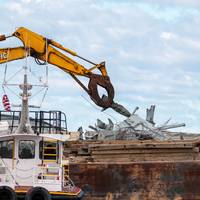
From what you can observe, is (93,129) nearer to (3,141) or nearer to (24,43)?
(24,43)

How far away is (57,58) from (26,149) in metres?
6.38

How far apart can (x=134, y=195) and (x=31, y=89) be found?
8.52m

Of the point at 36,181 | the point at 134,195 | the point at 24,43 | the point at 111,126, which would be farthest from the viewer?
the point at 111,126

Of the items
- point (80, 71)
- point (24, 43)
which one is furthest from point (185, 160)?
point (24, 43)

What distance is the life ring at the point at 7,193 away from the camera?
72.2ft

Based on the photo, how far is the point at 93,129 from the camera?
36688mm

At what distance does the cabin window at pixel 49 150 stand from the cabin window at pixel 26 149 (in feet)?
0.92

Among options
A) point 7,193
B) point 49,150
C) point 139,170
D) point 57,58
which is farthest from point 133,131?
point 7,193

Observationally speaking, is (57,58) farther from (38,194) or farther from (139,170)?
(38,194)

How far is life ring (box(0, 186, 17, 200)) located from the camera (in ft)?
72.2

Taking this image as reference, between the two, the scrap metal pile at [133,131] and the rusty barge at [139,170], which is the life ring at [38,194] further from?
the scrap metal pile at [133,131]

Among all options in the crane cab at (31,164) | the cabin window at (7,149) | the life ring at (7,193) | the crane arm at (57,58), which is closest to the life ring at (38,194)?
the life ring at (7,193)

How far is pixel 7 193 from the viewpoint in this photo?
22.1m

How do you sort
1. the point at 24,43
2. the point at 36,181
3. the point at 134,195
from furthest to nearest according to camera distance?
1. the point at 134,195
2. the point at 24,43
3. the point at 36,181
